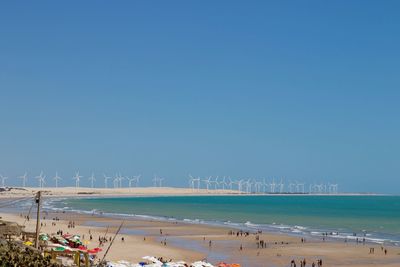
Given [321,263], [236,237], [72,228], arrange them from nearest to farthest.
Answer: [321,263] → [236,237] → [72,228]

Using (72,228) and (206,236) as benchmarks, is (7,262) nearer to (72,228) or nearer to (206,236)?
(206,236)

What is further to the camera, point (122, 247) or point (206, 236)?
point (206, 236)

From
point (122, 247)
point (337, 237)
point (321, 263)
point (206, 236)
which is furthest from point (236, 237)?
point (321, 263)

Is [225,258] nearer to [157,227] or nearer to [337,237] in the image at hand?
[337,237]

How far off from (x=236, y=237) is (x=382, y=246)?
17.5m

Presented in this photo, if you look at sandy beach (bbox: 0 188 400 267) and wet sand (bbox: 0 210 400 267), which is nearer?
wet sand (bbox: 0 210 400 267)

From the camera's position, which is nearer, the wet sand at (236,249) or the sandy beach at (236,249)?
the wet sand at (236,249)

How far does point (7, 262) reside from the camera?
54.9ft

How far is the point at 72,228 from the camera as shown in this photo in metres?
75.4

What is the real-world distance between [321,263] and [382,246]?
738 inches

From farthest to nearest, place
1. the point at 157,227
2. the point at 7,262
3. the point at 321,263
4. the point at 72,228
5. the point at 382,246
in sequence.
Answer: the point at 157,227 < the point at 72,228 < the point at 382,246 < the point at 321,263 < the point at 7,262

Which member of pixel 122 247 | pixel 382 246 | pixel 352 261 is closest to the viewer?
pixel 352 261

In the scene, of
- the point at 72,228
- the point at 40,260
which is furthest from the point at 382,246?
the point at 40,260

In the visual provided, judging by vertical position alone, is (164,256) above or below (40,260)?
below
